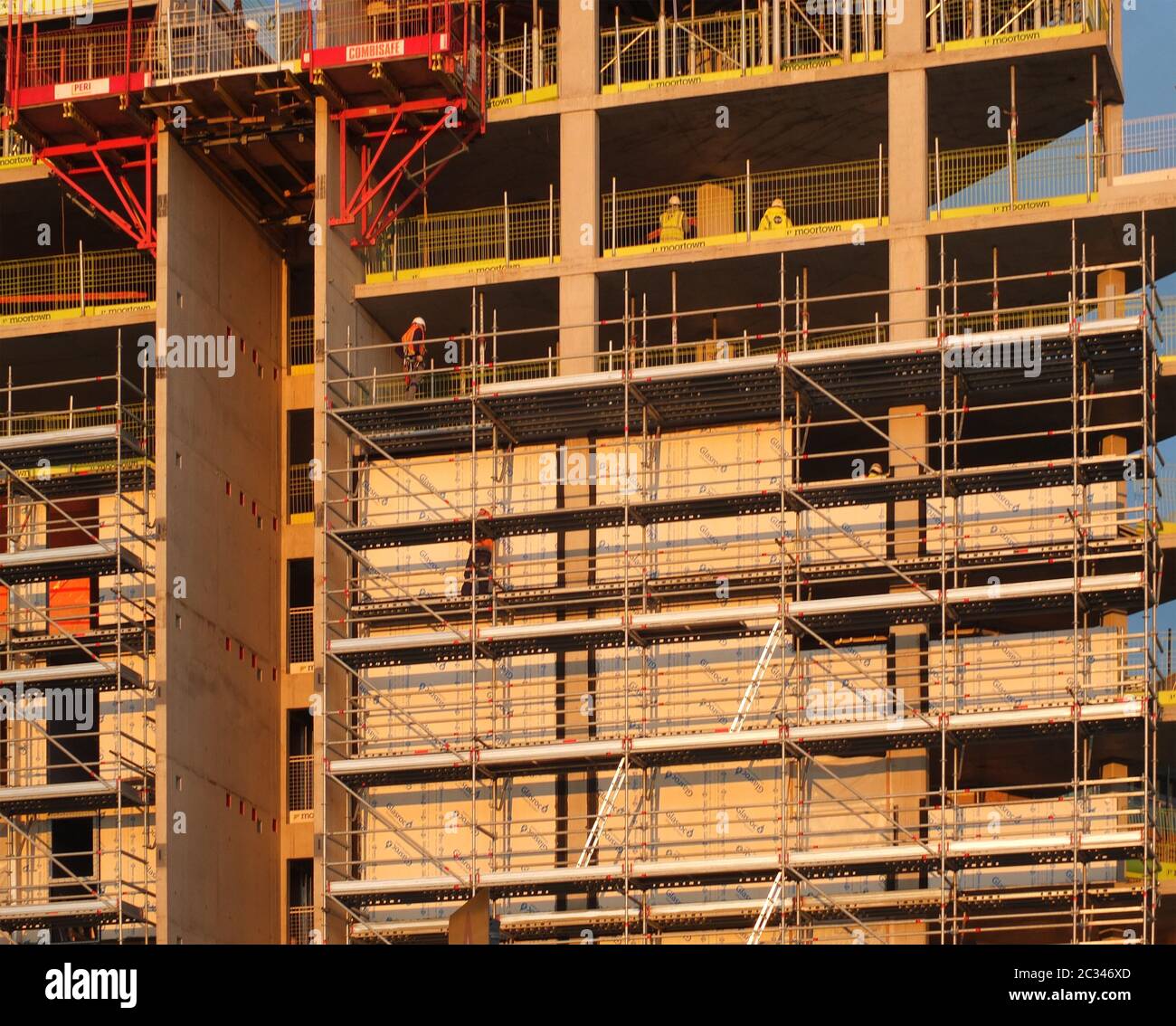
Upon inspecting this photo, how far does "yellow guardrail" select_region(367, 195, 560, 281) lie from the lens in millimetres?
54469

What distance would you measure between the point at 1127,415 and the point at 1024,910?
11169 millimetres

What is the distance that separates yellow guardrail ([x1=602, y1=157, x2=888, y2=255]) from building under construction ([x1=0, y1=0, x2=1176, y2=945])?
214mm

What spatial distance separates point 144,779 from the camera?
51.0 meters

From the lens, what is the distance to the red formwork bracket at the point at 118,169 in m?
53.8

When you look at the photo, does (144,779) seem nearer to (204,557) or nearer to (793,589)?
(204,557)

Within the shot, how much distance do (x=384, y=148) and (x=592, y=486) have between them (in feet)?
28.3

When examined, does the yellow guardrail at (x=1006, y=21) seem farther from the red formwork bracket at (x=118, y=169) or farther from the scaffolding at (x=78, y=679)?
the scaffolding at (x=78, y=679)

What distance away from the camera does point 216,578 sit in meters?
53.2

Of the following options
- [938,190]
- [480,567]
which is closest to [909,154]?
[938,190]

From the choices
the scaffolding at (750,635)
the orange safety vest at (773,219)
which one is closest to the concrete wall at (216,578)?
the scaffolding at (750,635)

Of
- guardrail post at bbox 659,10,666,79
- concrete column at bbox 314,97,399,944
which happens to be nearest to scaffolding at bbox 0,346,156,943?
concrete column at bbox 314,97,399,944

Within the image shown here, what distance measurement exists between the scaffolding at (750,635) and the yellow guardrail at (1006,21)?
4.53m
